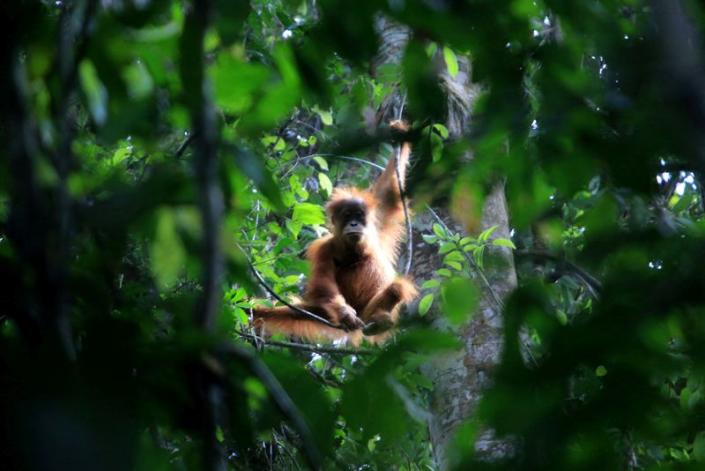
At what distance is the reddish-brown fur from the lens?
5.77m

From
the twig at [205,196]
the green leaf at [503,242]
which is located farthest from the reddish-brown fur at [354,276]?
the twig at [205,196]

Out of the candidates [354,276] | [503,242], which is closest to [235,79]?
[503,242]

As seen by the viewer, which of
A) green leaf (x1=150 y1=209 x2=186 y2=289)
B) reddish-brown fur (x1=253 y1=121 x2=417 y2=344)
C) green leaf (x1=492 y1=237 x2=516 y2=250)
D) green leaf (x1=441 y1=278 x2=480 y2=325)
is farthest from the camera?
reddish-brown fur (x1=253 y1=121 x2=417 y2=344)

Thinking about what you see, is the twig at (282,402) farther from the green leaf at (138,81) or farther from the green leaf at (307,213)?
the green leaf at (307,213)

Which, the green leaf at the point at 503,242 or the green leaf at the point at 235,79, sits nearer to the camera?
the green leaf at the point at 235,79

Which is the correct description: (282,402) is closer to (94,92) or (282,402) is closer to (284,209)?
(284,209)

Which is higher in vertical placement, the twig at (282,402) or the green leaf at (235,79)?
the green leaf at (235,79)

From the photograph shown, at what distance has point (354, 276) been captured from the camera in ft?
22.0

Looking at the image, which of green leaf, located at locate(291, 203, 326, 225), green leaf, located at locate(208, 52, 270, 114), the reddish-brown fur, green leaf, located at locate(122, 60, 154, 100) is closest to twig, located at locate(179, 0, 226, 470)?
green leaf, located at locate(208, 52, 270, 114)

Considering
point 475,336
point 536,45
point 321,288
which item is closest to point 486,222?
point 475,336

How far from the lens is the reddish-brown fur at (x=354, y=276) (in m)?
5.77

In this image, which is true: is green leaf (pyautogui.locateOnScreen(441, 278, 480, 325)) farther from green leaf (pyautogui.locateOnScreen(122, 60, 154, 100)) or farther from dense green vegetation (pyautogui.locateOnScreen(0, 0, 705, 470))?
green leaf (pyautogui.locateOnScreen(122, 60, 154, 100))

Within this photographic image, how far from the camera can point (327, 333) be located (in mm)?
6262

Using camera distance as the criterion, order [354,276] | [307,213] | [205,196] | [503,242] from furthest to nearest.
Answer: [354,276]
[307,213]
[503,242]
[205,196]
